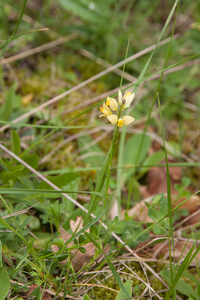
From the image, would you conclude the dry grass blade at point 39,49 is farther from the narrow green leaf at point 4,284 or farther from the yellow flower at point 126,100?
the narrow green leaf at point 4,284

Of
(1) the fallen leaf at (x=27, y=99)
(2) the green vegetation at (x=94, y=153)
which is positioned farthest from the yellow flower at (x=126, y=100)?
(1) the fallen leaf at (x=27, y=99)

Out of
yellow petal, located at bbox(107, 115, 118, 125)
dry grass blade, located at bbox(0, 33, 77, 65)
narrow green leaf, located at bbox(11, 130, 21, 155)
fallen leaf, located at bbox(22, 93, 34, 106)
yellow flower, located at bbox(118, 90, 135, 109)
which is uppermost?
dry grass blade, located at bbox(0, 33, 77, 65)

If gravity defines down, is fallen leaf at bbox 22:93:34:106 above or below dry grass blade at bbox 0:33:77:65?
below

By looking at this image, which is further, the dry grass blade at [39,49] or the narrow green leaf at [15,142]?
the dry grass blade at [39,49]

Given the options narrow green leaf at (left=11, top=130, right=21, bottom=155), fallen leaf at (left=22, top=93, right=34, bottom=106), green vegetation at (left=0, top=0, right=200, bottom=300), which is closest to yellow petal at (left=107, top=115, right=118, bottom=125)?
green vegetation at (left=0, top=0, right=200, bottom=300)

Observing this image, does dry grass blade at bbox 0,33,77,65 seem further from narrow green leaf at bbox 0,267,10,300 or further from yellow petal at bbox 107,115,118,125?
narrow green leaf at bbox 0,267,10,300

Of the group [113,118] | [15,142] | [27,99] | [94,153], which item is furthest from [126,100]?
[27,99]

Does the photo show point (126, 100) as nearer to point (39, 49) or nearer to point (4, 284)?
point (4, 284)

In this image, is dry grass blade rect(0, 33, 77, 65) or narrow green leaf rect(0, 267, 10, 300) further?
dry grass blade rect(0, 33, 77, 65)

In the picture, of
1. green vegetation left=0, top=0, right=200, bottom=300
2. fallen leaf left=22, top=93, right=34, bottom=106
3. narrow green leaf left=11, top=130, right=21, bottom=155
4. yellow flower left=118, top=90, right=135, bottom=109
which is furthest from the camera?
fallen leaf left=22, top=93, right=34, bottom=106
